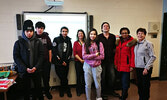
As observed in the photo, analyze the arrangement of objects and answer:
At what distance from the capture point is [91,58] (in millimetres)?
2297

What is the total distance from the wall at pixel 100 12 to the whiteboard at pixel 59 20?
13 centimetres

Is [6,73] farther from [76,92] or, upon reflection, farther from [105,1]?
[105,1]

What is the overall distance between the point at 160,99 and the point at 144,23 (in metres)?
1.97

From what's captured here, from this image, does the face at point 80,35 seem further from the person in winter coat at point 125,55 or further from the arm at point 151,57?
the arm at point 151,57

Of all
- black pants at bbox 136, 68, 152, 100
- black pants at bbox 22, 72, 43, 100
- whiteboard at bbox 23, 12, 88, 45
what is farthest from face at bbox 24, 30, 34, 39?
black pants at bbox 136, 68, 152, 100

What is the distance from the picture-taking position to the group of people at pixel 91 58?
212cm

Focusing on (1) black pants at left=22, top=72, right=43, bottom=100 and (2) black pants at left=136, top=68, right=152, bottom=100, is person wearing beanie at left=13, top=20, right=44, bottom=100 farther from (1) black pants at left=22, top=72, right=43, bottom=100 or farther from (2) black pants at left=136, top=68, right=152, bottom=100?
(2) black pants at left=136, top=68, right=152, bottom=100

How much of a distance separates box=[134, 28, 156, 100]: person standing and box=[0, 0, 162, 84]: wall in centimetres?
131

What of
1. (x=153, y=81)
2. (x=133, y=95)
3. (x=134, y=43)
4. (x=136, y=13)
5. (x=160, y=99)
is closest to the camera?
(x=134, y=43)

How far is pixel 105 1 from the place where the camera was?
130 inches

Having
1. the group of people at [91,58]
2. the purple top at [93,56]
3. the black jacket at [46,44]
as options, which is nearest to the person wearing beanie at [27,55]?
the group of people at [91,58]

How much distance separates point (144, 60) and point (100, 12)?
1700 mm

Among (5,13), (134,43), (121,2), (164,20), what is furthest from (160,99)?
(5,13)

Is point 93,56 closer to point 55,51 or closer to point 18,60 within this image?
point 55,51
